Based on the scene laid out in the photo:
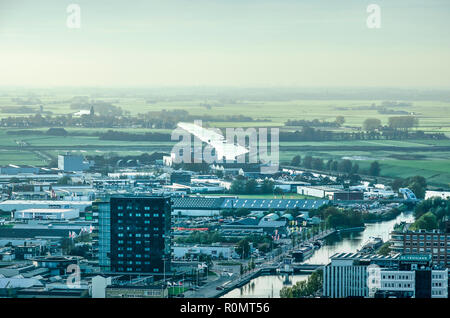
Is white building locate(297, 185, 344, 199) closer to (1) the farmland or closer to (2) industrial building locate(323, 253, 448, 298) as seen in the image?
(1) the farmland

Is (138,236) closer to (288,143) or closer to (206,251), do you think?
(206,251)

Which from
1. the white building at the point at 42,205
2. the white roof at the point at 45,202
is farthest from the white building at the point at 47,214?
the white roof at the point at 45,202

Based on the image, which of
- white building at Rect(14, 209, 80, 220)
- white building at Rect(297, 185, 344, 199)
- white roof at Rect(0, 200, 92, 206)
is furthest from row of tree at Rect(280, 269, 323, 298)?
white building at Rect(297, 185, 344, 199)

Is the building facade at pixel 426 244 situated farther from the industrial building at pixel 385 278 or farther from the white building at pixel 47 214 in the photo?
the white building at pixel 47 214

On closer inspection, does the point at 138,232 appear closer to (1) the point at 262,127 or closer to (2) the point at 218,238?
(2) the point at 218,238

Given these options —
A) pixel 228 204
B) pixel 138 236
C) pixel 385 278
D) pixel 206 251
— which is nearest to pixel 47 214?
pixel 228 204
